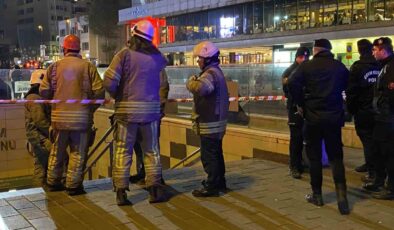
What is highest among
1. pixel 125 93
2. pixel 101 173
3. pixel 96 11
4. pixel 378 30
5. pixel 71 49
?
pixel 96 11

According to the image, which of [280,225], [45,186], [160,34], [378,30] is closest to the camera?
[280,225]

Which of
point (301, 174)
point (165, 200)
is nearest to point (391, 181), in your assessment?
point (301, 174)

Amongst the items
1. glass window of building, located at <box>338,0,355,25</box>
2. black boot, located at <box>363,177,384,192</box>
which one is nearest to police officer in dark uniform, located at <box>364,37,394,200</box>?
black boot, located at <box>363,177,384,192</box>

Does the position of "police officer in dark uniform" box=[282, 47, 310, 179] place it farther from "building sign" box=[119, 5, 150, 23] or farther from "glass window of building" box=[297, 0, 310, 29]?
"building sign" box=[119, 5, 150, 23]

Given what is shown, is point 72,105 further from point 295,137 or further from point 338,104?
point 295,137

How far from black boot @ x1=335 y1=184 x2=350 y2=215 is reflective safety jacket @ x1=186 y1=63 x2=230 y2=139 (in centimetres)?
141

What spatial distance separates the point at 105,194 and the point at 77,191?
1.03ft

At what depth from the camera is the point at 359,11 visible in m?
33.2

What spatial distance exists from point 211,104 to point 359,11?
30.6 meters

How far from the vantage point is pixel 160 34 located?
5475cm

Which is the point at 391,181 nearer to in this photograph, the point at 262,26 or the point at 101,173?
the point at 101,173

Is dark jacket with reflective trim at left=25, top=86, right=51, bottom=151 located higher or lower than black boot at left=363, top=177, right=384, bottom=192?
higher

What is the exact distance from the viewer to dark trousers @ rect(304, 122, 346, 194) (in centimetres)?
496

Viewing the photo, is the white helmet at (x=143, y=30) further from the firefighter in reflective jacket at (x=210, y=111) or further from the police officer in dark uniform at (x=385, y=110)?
the police officer in dark uniform at (x=385, y=110)
